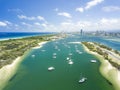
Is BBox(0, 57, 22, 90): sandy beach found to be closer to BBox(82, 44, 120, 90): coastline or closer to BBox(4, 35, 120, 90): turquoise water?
BBox(4, 35, 120, 90): turquoise water

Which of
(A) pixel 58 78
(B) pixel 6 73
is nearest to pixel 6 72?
(B) pixel 6 73

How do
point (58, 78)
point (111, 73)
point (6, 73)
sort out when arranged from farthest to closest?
point (6, 73)
point (111, 73)
point (58, 78)

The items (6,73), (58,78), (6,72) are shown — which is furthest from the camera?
(6,72)

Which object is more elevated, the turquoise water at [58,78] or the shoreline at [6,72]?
the shoreline at [6,72]

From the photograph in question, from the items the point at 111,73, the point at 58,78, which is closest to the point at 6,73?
the point at 58,78

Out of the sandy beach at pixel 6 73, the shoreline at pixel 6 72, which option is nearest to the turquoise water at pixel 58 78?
the shoreline at pixel 6 72

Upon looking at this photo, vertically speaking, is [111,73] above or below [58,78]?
below

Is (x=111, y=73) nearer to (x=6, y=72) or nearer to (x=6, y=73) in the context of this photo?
(x=6, y=73)

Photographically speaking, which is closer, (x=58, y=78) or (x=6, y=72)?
(x=58, y=78)

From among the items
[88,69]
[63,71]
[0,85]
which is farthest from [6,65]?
[88,69]

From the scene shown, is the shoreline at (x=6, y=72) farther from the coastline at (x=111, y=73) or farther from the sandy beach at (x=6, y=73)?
the coastline at (x=111, y=73)

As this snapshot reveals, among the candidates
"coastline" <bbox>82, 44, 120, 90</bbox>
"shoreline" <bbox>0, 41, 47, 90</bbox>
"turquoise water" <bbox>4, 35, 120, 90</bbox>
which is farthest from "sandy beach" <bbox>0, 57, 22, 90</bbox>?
"coastline" <bbox>82, 44, 120, 90</bbox>

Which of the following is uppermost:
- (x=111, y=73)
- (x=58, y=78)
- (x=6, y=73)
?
(x=6, y=73)
